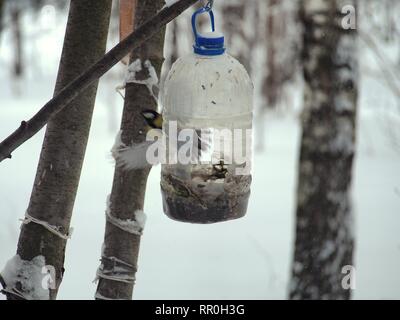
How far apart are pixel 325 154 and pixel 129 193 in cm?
180

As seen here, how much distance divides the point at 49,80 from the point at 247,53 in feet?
40.5

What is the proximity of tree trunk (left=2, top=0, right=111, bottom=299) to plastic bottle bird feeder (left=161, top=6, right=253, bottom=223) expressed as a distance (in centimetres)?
28

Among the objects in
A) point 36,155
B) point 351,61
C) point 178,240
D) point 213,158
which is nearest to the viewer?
point 213,158

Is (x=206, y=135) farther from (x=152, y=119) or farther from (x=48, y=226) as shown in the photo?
(x=48, y=226)

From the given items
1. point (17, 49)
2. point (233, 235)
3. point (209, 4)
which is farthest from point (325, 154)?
point (17, 49)

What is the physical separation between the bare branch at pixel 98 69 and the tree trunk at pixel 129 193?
2.32 feet

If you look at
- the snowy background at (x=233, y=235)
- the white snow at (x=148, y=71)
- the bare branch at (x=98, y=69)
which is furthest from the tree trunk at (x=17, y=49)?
the bare branch at (x=98, y=69)

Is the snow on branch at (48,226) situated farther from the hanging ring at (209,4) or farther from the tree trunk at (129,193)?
the hanging ring at (209,4)

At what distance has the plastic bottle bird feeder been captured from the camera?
6.08 ft

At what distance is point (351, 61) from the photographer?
3705mm

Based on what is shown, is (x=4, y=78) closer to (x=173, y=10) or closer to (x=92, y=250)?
(x=92, y=250)

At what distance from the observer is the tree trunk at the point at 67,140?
1995 mm

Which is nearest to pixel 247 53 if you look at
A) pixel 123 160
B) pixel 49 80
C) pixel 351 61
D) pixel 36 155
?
pixel 36 155

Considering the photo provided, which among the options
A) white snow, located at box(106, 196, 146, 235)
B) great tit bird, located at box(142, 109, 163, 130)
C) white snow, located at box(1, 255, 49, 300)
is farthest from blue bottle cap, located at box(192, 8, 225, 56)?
white snow, located at box(1, 255, 49, 300)
